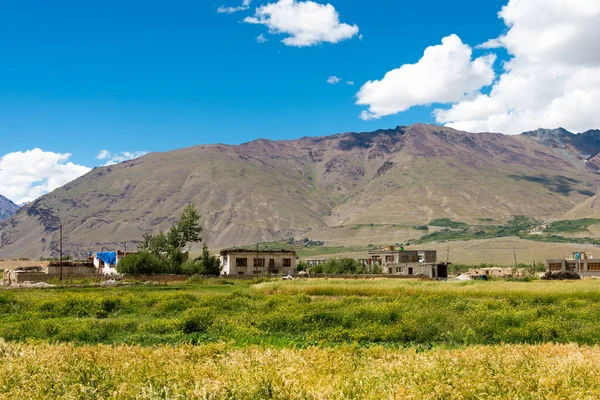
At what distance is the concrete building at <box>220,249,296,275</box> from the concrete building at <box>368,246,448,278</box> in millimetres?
23831

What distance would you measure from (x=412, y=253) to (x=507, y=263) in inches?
2584

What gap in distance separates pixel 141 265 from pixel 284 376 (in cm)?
7813

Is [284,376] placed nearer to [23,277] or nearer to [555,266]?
[23,277]

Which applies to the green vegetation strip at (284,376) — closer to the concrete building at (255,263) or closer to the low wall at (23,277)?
the low wall at (23,277)

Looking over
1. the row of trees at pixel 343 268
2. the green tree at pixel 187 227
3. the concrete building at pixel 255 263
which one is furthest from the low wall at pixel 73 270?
the row of trees at pixel 343 268

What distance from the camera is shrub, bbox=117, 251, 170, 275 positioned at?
272 feet

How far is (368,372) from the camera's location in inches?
407

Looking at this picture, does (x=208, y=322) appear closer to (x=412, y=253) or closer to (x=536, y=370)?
(x=536, y=370)

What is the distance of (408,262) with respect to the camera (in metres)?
117

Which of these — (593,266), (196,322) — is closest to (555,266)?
(593,266)

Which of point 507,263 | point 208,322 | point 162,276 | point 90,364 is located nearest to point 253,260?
point 162,276

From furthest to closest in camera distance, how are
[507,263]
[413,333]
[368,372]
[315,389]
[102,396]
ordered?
[507,263] → [413,333] → [368,372] → [102,396] → [315,389]

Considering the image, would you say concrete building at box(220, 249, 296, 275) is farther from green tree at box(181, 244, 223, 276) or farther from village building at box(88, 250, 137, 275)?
village building at box(88, 250, 137, 275)

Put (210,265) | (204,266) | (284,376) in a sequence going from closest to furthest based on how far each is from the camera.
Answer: (284,376)
(204,266)
(210,265)
